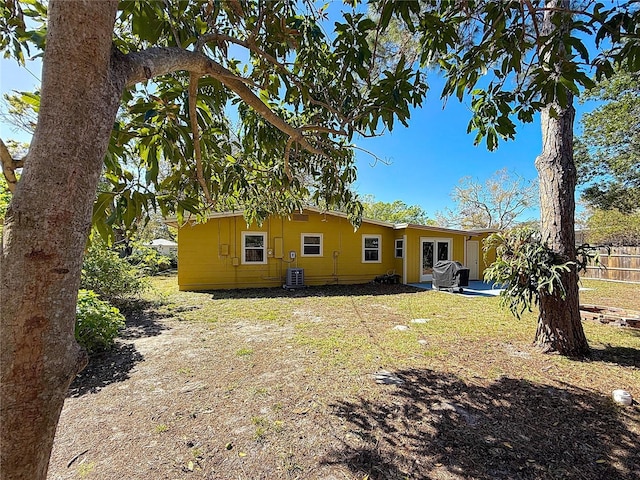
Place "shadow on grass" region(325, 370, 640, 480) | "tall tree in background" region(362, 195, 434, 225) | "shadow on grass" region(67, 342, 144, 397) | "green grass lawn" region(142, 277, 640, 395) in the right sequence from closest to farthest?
"shadow on grass" region(325, 370, 640, 480)
"shadow on grass" region(67, 342, 144, 397)
"green grass lawn" region(142, 277, 640, 395)
"tall tree in background" region(362, 195, 434, 225)

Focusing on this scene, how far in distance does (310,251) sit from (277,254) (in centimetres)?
130

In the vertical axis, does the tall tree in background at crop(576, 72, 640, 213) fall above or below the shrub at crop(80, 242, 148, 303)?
above

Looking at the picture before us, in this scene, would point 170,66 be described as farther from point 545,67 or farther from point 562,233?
point 562,233

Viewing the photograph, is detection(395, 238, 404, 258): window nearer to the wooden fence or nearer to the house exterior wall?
the house exterior wall

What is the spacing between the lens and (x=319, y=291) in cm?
1010

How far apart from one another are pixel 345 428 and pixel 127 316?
5.92 m

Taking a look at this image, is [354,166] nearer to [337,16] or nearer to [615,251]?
[337,16]

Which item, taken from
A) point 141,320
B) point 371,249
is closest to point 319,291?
point 371,249

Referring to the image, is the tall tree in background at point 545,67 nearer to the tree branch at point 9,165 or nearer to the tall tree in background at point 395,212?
the tree branch at point 9,165

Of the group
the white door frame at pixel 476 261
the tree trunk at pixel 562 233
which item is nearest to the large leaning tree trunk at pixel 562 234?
the tree trunk at pixel 562 233

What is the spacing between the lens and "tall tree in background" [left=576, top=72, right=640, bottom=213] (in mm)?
11219

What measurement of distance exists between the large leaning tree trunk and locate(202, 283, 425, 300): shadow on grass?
5.81 meters

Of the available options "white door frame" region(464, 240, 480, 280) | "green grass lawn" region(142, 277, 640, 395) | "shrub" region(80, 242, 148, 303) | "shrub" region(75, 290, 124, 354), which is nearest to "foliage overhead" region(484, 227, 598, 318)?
"green grass lawn" region(142, 277, 640, 395)

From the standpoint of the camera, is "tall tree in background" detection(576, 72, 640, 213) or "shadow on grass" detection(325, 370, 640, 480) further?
"tall tree in background" detection(576, 72, 640, 213)
